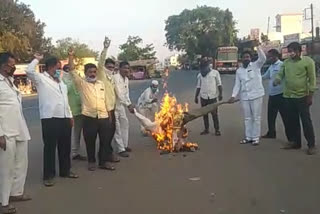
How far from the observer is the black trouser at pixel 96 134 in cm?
882

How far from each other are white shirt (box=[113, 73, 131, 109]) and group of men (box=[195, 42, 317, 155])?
2.30 metres

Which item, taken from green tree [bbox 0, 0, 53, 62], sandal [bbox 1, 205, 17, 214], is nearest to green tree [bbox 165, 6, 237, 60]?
green tree [bbox 0, 0, 53, 62]

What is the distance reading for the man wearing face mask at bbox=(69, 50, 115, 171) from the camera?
28.7 ft

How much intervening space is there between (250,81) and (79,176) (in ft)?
14.1

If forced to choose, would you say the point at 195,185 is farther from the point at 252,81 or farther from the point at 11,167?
the point at 252,81

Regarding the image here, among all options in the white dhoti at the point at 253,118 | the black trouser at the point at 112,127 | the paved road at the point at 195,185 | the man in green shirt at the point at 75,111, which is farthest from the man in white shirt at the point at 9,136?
the white dhoti at the point at 253,118

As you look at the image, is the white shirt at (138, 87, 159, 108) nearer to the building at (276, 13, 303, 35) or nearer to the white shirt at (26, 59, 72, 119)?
the white shirt at (26, 59, 72, 119)

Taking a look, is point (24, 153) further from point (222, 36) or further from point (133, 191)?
point (222, 36)

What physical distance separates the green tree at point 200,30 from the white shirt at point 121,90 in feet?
286

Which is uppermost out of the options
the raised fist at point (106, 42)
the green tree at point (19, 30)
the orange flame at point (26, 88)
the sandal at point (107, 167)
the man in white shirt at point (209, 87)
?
the green tree at point (19, 30)

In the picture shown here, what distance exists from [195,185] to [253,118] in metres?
3.75

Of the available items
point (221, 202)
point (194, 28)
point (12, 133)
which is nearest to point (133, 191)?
point (221, 202)

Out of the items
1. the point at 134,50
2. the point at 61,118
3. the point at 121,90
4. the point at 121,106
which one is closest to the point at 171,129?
the point at 121,106

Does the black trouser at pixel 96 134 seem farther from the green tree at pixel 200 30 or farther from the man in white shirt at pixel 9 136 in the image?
the green tree at pixel 200 30
